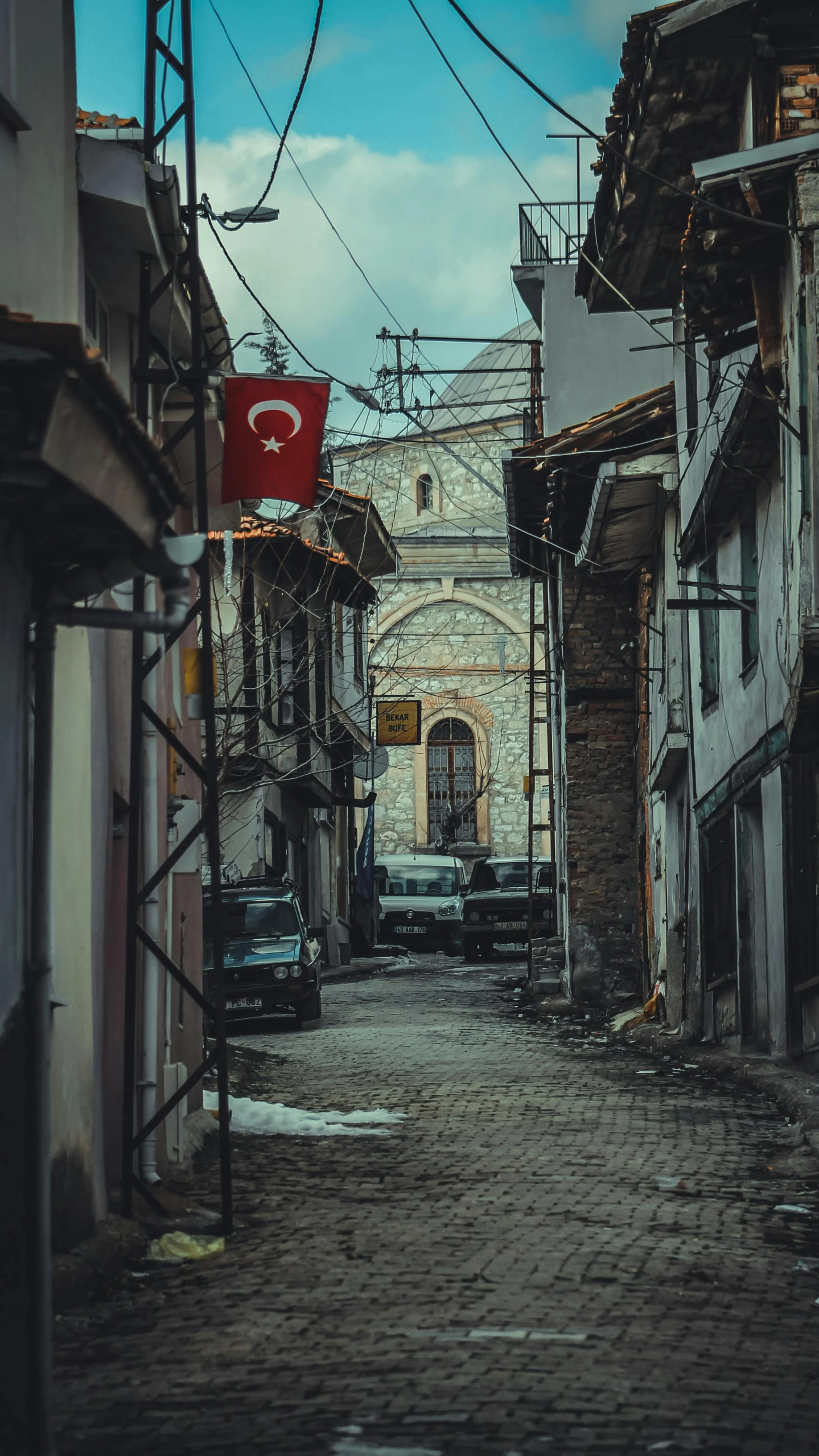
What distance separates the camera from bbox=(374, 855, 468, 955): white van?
129ft

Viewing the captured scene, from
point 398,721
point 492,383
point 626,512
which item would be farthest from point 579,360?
point 492,383

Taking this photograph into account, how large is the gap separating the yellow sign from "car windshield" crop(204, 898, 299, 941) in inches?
613

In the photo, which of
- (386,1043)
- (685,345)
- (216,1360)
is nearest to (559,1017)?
(386,1043)

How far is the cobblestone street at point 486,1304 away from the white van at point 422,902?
1046 inches

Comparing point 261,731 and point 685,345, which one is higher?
point 685,345

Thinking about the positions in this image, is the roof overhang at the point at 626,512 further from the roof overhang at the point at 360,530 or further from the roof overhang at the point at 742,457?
the roof overhang at the point at 360,530

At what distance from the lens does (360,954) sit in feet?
126

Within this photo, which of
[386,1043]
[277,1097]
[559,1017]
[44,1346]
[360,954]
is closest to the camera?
[44,1346]

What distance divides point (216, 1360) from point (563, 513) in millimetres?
18309

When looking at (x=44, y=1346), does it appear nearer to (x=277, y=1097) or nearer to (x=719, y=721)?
(x=277, y=1097)

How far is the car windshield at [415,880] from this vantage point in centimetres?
4138

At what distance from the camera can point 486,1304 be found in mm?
6656

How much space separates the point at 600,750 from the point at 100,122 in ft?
53.4

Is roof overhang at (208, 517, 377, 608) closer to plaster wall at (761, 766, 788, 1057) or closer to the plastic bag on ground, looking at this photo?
plaster wall at (761, 766, 788, 1057)
